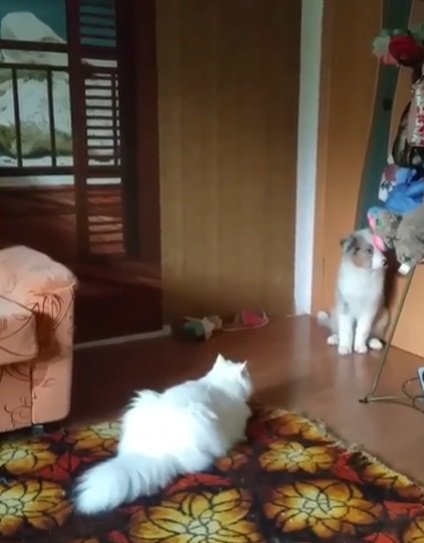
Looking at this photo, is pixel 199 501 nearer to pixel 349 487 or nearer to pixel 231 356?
pixel 349 487

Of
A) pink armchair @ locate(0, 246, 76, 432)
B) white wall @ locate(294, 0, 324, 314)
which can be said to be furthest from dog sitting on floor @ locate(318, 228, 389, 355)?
pink armchair @ locate(0, 246, 76, 432)

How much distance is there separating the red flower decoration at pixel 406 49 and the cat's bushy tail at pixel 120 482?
5.50 ft

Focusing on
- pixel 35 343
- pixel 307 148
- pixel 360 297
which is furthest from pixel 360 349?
pixel 35 343

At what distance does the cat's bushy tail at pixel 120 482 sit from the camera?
1.84 m

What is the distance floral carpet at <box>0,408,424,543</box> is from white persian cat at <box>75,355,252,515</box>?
4cm

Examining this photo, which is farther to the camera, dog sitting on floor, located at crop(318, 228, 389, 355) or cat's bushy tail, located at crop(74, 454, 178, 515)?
dog sitting on floor, located at crop(318, 228, 389, 355)

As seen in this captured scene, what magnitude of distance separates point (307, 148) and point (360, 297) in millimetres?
911

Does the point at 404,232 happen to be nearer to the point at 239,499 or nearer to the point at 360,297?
the point at 360,297

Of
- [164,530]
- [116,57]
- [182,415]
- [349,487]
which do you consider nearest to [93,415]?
[182,415]

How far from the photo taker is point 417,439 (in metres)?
2.34

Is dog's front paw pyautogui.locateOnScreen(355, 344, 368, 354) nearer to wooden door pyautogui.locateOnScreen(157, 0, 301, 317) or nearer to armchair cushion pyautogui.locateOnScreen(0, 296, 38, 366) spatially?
wooden door pyautogui.locateOnScreen(157, 0, 301, 317)

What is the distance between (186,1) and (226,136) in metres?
0.64

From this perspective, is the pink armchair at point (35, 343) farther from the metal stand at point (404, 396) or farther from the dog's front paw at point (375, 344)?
the dog's front paw at point (375, 344)

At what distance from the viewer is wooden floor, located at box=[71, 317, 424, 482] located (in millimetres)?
2387
